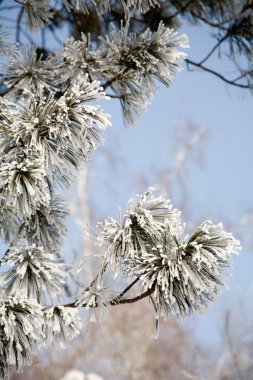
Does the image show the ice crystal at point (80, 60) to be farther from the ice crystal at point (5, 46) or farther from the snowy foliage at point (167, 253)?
the snowy foliage at point (167, 253)

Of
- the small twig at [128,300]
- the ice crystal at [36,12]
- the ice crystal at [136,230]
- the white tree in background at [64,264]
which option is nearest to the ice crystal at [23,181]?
the white tree in background at [64,264]

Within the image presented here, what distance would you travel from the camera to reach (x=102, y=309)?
1367 mm

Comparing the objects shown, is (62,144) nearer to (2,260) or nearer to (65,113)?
(65,113)

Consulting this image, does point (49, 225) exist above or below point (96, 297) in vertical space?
above

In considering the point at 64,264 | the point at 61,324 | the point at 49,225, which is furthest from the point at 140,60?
the point at 61,324

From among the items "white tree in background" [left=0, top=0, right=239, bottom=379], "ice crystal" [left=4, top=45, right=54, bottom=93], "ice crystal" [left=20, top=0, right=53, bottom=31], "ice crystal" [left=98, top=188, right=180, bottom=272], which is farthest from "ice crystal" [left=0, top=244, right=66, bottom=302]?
"ice crystal" [left=20, top=0, right=53, bottom=31]

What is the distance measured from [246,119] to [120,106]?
60.8 ft

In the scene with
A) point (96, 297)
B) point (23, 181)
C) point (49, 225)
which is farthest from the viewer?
point (49, 225)

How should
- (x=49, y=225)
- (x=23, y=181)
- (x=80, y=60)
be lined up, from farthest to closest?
(x=80, y=60)
(x=49, y=225)
(x=23, y=181)

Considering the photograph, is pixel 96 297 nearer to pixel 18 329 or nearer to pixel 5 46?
pixel 18 329

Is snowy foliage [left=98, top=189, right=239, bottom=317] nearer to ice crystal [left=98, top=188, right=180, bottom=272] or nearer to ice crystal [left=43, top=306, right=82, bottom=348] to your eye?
ice crystal [left=98, top=188, right=180, bottom=272]

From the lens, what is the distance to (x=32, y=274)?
1.35 metres

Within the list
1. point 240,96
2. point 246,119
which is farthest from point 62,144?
point 246,119

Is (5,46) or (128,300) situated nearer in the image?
(128,300)
